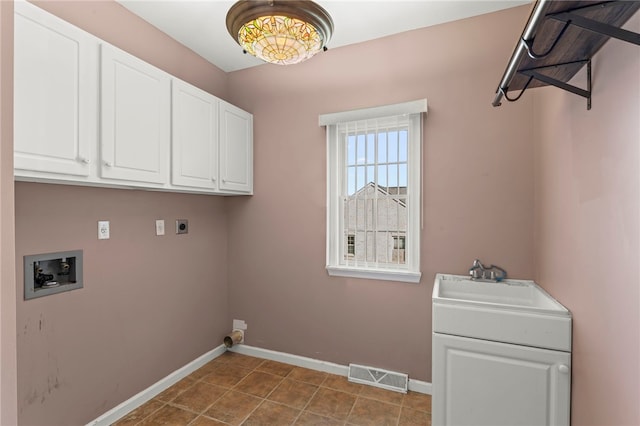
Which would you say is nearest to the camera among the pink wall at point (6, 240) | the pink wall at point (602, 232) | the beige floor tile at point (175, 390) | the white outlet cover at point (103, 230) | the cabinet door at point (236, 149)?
the pink wall at point (6, 240)

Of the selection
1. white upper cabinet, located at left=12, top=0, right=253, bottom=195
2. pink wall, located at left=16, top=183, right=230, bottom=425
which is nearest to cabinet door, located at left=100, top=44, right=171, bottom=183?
white upper cabinet, located at left=12, top=0, right=253, bottom=195

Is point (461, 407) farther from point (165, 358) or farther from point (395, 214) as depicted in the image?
point (165, 358)

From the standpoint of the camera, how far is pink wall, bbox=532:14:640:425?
102 centimetres

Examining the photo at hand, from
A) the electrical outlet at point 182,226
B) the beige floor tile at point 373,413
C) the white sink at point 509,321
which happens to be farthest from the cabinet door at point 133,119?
the beige floor tile at point 373,413

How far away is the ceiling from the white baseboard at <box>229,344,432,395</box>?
2.74 meters

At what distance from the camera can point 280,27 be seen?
146 centimetres

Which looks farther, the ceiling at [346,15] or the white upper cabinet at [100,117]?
the ceiling at [346,15]

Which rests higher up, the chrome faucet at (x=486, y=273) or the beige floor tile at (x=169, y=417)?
the chrome faucet at (x=486, y=273)

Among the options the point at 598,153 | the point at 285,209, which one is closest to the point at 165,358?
the point at 285,209

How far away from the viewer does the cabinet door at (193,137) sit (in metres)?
2.23

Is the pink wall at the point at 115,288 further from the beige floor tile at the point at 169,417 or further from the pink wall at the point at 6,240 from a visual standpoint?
the pink wall at the point at 6,240

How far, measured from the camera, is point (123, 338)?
220 cm

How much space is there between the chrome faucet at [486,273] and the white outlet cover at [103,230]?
250 centimetres

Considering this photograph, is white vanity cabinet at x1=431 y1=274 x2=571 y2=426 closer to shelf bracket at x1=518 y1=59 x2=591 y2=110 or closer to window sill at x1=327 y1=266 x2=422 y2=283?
window sill at x1=327 y1=266 x2=422 y2=283
